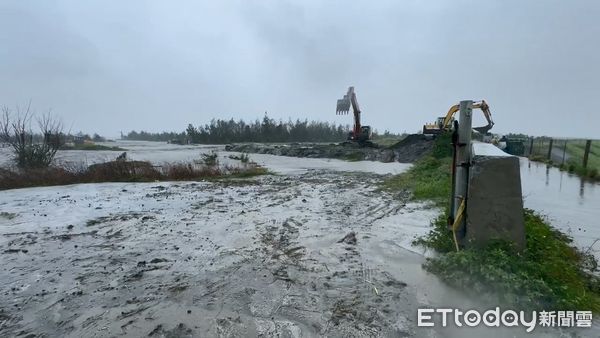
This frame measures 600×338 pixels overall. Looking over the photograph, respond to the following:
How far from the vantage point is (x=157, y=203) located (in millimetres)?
9383

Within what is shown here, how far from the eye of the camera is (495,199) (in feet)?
14.0

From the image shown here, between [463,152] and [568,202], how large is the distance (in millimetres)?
→ 7237

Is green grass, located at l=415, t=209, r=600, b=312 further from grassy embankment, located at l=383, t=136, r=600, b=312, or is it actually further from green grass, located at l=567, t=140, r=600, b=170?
green grass, located at l=567, t=140, r=600, b=170

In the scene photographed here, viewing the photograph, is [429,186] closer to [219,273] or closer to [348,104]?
[219,273]

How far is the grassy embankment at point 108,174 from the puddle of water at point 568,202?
1181cm

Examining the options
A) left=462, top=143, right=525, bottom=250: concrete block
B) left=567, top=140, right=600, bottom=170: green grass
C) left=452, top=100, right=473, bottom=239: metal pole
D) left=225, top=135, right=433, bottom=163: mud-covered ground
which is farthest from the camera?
left=225, top=135, right=433, bottom=163: mud-covered ground

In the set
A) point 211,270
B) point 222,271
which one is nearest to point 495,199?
point 222,271

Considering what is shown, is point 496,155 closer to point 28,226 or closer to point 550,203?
point 550,203

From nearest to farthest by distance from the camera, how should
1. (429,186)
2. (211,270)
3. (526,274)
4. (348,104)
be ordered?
(526,274), (211,270), (429,186), (348,104)

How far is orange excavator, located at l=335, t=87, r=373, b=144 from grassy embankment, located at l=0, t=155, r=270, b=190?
15.8 meters

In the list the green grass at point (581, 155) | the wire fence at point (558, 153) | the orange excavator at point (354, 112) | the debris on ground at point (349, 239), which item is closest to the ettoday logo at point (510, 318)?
the debris on ground at point (349, 239)

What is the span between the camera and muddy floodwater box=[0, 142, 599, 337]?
10.8ft

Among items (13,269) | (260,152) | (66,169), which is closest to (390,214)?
(13,269)

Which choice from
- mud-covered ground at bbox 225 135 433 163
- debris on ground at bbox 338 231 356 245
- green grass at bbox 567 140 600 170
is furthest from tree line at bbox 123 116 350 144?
debris on ground at bbox 338 231 356 245
